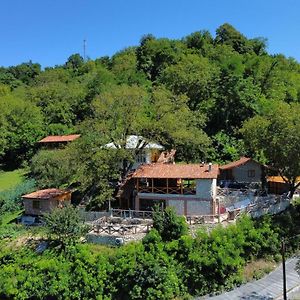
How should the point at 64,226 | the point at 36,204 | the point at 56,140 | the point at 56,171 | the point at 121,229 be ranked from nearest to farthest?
the point at 64,226 → the point at 121,229 → the point at 36,204 → the point at 56,171 → the point at 56,140

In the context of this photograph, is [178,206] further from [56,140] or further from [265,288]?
[56,140]

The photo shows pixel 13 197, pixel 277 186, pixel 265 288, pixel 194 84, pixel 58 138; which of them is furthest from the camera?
pixel 58 138

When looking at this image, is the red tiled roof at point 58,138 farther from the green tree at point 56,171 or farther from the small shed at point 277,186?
the small shed at point 277,186

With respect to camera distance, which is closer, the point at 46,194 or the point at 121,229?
the point at 121,229

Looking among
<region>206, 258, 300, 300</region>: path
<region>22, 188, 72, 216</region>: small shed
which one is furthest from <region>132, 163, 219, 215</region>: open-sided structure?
<region>206, 258, 300, 300</region>: path

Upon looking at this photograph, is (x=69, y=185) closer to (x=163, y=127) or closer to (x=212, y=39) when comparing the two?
(x=163, y=127)

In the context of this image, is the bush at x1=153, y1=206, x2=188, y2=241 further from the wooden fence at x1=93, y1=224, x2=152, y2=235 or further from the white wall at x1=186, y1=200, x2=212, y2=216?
the white wall at x1=186, y1=200, x2=212, y2=216

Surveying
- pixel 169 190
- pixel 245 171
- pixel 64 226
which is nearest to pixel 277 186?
pixel 245 171

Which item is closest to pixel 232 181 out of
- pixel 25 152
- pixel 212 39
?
pixel 25 152
